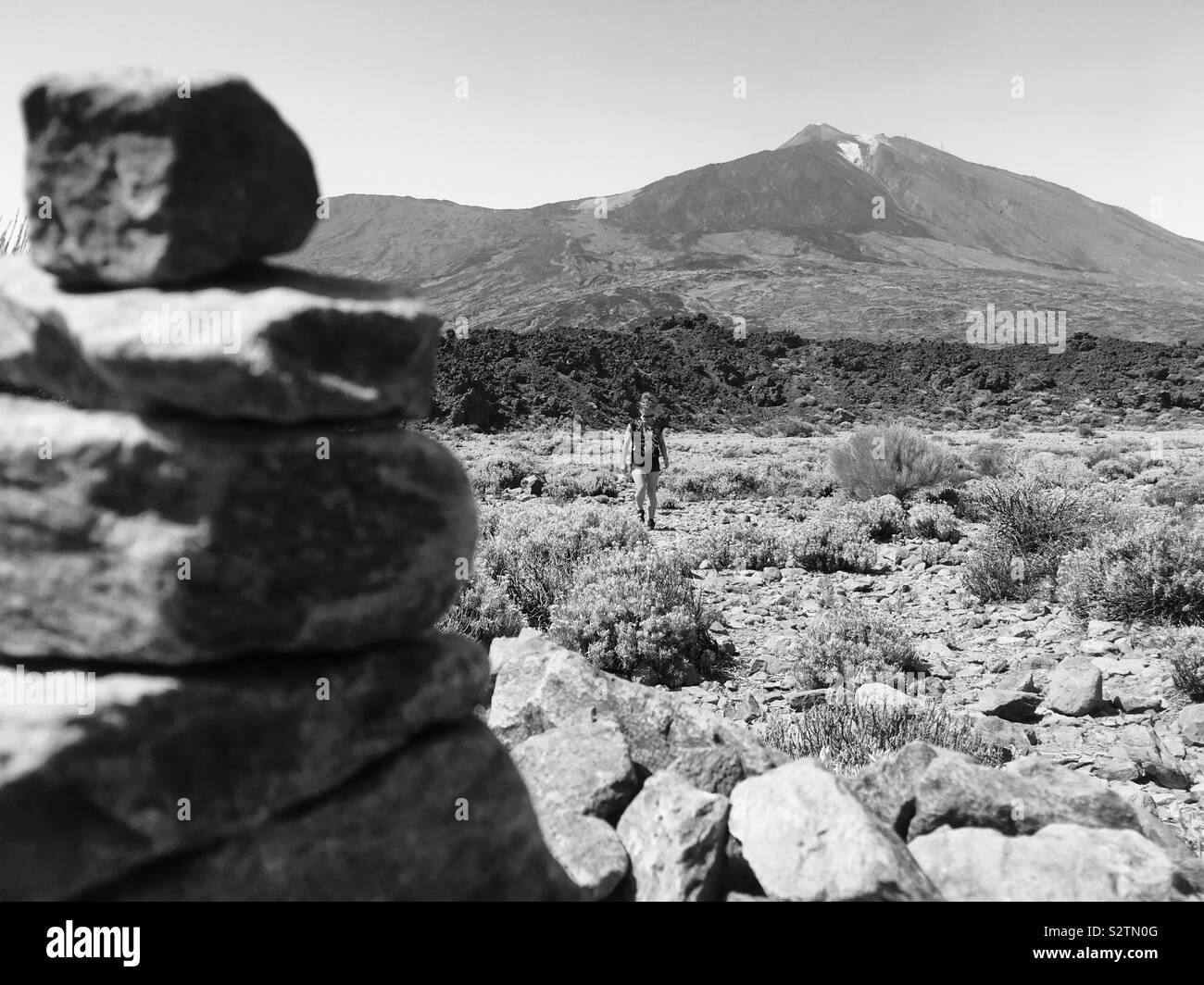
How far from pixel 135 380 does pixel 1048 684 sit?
5.85 m

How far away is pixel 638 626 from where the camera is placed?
677 centimetres

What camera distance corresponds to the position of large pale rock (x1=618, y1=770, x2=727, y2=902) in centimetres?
285

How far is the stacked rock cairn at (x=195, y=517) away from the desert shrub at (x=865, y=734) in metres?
2.73

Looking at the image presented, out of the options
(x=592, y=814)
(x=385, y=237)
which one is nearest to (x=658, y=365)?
(x=592, y=814)

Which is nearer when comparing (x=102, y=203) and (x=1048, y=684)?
(x=102, y=203)

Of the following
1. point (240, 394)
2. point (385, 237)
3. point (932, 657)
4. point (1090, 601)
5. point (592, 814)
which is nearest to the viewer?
point (240, 394)

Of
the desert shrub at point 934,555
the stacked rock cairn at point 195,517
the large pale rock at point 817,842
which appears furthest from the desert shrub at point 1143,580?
the stacked rock cairn at point 195,517

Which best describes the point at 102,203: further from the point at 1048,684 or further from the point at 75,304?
the point at 1048,684

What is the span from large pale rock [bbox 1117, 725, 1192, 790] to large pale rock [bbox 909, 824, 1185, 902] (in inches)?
74.3

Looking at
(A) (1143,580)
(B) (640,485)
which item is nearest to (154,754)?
(A) (1143,580)

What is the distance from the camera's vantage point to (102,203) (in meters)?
2.12

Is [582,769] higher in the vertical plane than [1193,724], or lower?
higher

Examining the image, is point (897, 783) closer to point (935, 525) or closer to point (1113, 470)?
point (935, 525)

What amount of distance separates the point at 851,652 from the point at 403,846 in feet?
14.8
